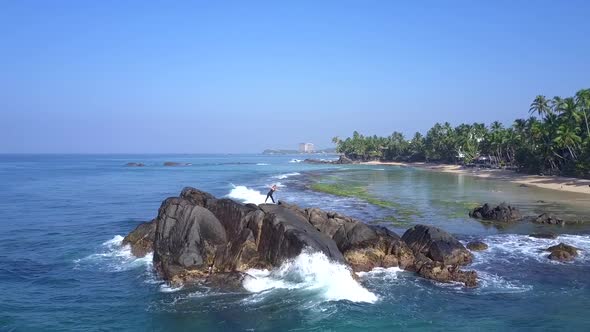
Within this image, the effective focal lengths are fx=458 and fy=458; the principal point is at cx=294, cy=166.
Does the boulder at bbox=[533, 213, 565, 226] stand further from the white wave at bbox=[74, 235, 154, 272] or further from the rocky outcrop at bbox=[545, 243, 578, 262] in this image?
the white wave at bbox=[74, 235, 154, 272]

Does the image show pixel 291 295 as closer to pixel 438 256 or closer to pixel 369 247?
pixel 369 247

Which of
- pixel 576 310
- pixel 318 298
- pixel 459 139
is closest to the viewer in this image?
pixel 576 310

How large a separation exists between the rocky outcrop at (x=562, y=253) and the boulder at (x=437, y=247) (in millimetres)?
4702

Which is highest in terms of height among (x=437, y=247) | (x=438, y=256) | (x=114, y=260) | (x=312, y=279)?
(x=437, y=247)

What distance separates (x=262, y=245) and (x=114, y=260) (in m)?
9.57

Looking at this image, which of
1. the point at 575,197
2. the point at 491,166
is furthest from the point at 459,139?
the point at 575,197

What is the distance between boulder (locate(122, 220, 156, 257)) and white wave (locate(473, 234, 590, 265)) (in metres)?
19.8

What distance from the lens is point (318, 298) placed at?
65.0 ft

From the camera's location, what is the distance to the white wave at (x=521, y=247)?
26536mm

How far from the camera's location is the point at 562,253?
1033 inches

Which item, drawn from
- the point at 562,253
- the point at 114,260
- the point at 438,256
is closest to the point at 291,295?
the point at 438,256

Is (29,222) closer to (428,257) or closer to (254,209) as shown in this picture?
(254,209)

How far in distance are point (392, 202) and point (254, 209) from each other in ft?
102

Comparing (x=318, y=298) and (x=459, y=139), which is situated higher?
(x=459, y=139)
